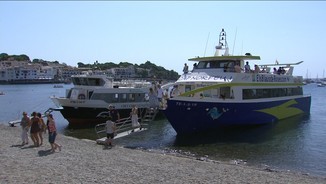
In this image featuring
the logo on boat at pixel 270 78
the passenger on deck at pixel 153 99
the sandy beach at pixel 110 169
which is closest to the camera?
the sandy beach at pixel 110 169

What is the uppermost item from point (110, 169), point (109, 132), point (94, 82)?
point (94, 82)

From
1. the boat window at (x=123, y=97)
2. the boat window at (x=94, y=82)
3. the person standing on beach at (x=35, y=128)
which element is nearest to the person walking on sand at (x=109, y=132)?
the person standing on beach at (x=35, y=128)

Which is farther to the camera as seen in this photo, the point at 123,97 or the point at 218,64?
the point at 123,97

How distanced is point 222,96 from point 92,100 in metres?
11.8

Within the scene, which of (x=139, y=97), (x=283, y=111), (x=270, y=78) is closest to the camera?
(x=270, y=78)

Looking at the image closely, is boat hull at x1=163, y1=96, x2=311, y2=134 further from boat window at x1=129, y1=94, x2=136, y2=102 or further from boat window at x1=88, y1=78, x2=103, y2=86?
boat window at x1=88, y1=78, x2=103, y2=86

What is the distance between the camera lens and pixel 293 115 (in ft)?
112

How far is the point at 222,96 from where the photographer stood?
22.5m

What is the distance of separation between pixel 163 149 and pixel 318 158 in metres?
8.04

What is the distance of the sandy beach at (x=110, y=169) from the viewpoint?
11.2m

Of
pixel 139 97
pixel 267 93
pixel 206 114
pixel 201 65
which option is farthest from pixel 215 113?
pixel 139 97

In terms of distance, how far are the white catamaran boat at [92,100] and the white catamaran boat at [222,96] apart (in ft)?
25.1

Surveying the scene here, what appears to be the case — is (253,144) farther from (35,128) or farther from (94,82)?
(94,82)

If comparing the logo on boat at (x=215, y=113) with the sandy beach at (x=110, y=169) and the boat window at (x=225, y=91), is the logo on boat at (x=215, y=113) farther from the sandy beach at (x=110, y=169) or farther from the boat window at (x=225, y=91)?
the sandy beach at (x=110, y=169)
